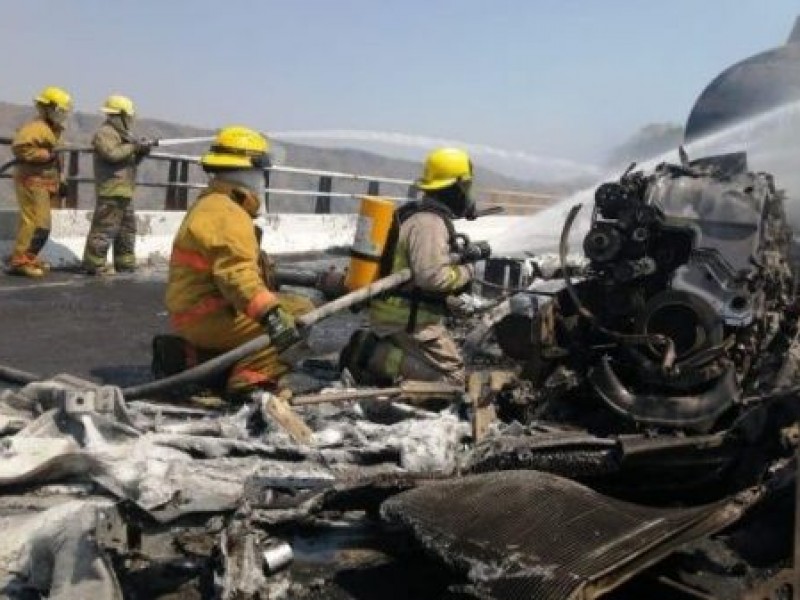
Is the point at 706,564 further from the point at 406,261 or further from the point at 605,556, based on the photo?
the point at 406,261

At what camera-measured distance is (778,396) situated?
3789 mm

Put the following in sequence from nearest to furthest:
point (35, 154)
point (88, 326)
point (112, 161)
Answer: point (88, 326)
point (35, 154)
point (112, 161)

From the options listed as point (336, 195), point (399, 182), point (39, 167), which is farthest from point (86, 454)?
point (399, 182)

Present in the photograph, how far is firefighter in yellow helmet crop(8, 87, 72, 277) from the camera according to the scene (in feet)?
34.7

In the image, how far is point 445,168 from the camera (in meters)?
6.14

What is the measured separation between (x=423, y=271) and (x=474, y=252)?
17.9 inches

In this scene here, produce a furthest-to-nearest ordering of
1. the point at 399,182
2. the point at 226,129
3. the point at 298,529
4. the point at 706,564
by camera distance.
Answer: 1. the point at 399,182
2. the point at 226,129
3. the point at 298,529
4. the point at 706,564

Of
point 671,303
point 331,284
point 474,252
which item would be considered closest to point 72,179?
point 331,284

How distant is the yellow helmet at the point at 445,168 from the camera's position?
242 inches

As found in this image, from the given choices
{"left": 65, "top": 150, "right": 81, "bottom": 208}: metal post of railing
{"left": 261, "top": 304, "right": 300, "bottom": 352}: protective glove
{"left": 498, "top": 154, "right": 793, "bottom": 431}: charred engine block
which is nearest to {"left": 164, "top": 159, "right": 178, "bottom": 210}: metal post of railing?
{"left": 65, "top": 150, "right": 81, "bottom": 208}: metal post of railing

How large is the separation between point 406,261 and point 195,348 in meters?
1.34

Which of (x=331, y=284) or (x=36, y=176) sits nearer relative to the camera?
(x=331, y=284)

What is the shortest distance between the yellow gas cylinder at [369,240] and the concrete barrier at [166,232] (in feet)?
21.5

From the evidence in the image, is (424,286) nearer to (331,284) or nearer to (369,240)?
(369,240)
